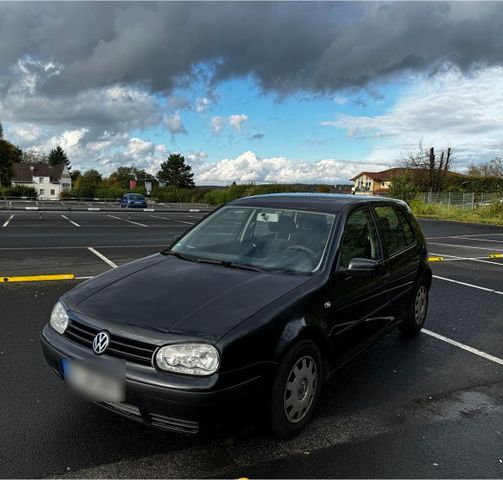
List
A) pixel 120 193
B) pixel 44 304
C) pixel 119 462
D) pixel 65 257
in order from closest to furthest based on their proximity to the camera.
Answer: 1. pixel 119 462
2. pixel 44 304
3. pixel 65 257
4. pixel 120 193

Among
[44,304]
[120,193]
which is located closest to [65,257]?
[44,304]

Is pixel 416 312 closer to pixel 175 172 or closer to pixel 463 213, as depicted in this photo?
pixel 463 213

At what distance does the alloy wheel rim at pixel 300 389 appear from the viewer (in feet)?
9.45

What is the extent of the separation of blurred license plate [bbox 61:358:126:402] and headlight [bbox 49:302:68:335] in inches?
9.5

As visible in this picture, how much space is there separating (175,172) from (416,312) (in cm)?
9321

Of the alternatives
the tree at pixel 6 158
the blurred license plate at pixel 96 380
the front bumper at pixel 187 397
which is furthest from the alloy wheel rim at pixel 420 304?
the tree at pixel 6 158

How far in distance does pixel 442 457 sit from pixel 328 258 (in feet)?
4.91

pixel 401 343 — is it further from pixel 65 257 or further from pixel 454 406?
pixel 65 257

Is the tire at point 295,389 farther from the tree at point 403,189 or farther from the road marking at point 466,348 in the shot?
the tree at point 403,189

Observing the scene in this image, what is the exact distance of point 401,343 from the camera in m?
4.99

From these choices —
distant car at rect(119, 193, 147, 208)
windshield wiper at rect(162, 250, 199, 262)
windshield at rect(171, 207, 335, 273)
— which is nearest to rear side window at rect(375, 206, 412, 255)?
windshield at rect(171, 207, 335, 273)

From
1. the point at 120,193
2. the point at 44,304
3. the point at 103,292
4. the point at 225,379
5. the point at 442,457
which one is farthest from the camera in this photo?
the point at 120,193

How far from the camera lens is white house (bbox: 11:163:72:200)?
94.6 meters

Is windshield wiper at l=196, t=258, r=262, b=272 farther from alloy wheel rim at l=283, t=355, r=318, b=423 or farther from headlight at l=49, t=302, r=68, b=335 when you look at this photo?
headlight at l=49, t=302, r=68, b=335
